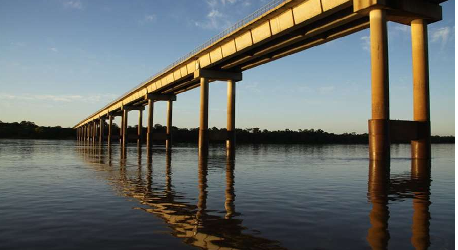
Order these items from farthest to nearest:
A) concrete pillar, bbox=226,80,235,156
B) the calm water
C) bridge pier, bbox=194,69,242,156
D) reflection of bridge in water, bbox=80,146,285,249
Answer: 1. concrete pillar, bbox=226,80,235,156
2. bridge pier, bbox=194,69,242,156
3. the calm water
4. reflection of bridge in water, bbox=80,146,285,249

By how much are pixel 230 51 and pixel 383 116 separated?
23.2 meters

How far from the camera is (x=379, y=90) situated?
92.4 ft

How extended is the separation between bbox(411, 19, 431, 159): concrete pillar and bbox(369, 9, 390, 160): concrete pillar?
544 centimetres

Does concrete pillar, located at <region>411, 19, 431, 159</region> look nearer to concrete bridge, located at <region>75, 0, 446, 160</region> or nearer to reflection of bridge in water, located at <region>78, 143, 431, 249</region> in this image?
concrete bridge, located at <region>75, 0, 446, 160</region>

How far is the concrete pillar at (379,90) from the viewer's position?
27531 mm

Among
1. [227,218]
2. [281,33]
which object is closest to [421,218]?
[227,218]

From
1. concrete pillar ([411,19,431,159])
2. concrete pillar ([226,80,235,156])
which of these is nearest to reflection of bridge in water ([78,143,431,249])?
concrete pillar ([411,19,431,159])

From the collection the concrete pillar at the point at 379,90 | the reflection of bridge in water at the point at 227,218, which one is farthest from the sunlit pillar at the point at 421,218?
the concrete pillar at the point at 379,90

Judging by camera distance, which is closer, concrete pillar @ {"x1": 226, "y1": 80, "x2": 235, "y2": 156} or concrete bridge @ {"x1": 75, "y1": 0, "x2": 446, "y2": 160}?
concrete bridge @ {"x1": 75, "y1": 0, "x2": 446, "y2": 160}

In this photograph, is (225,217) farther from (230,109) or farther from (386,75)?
(230,109)

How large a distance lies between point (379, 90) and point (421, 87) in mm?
6564

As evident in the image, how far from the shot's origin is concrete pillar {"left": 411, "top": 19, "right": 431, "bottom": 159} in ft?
105

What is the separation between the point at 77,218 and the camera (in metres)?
8.54

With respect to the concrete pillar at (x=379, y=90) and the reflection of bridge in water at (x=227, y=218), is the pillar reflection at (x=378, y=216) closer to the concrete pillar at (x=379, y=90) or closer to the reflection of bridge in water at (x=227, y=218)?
the reflection of bridge in water at (x=227, y=218)
